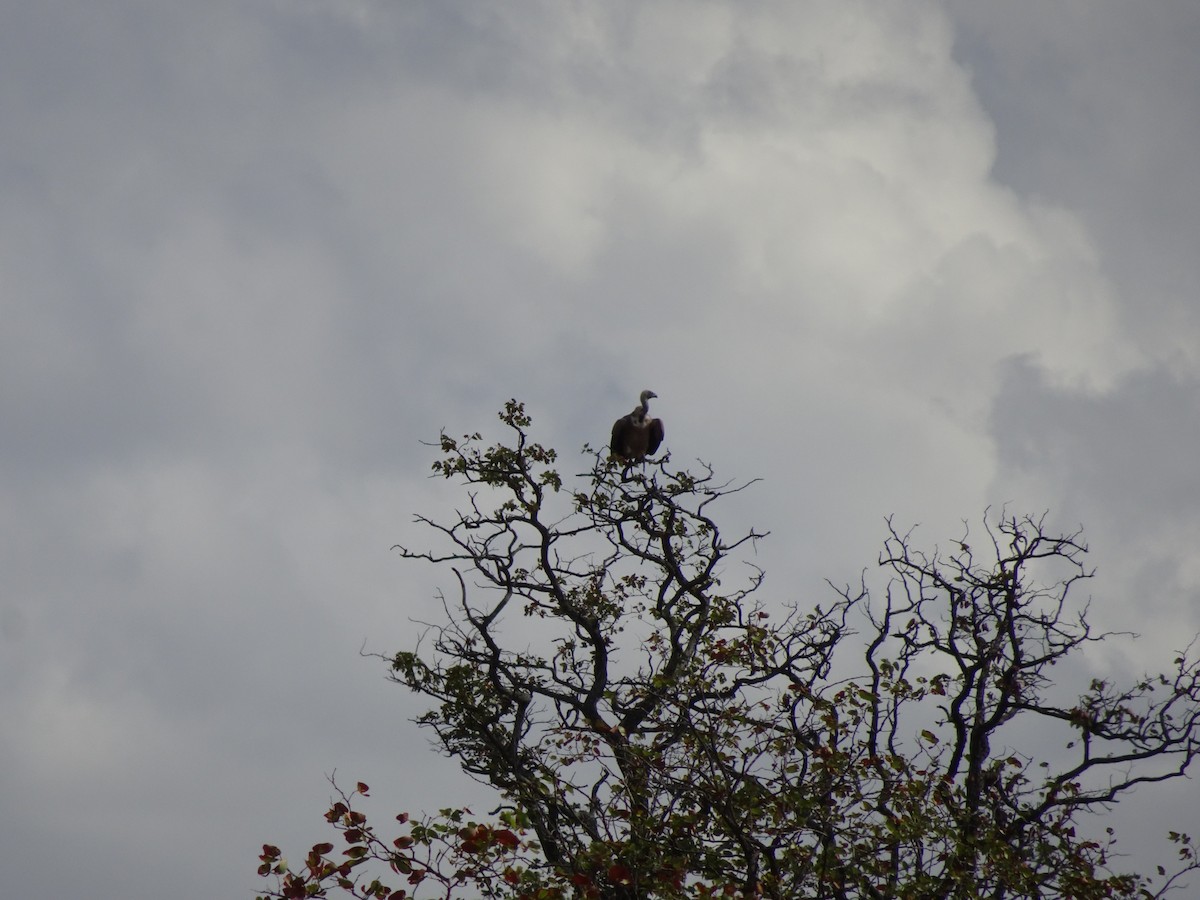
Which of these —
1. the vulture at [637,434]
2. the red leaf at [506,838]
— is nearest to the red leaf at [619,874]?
the red leaf at [506,838]

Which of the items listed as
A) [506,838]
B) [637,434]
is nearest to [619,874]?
[506,838]

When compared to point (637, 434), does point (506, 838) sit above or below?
below

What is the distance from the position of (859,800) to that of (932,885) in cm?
75

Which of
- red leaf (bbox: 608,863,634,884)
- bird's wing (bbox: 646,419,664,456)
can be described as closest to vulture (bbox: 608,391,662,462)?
bird's wing (bbox: 646,419,664,456)

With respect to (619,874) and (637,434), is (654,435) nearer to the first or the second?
(637,434)

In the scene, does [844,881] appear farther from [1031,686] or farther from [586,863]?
[1031,686]

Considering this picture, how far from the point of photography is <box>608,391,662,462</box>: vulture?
17031 millimetres

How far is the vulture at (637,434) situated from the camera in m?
17.0

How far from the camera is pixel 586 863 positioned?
7020mm

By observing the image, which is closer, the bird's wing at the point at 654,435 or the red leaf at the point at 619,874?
the red leaf at the point at 619,874

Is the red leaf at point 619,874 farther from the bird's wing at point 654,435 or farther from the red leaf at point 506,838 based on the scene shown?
the bird's wing at point 654,435

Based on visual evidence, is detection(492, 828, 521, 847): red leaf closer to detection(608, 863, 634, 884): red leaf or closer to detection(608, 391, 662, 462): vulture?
detection(608, 863, 634, 884): red leaf

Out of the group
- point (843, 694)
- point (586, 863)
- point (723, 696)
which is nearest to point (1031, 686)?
point (843, 694)

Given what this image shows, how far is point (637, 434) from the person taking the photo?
673 inches
